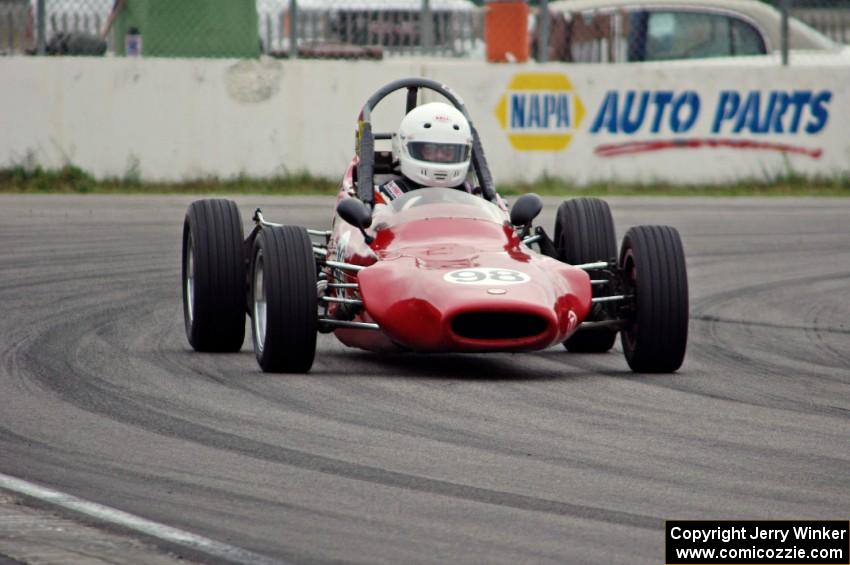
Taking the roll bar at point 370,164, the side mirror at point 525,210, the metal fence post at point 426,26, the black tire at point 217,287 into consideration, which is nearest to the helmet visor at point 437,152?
the roll bar at point 370,164

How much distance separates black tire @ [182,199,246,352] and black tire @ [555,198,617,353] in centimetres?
182

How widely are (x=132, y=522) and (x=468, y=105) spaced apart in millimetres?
13688

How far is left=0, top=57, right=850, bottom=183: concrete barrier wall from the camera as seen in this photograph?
714 inches

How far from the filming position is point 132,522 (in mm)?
5375

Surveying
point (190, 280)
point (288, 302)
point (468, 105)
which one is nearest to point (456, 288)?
point (288, 302)

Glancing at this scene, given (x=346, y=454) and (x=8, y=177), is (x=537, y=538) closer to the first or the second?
(x=346, y=454)

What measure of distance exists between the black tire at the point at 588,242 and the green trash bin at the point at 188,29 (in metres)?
9.39

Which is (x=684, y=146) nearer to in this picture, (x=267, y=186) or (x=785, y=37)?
(x=785, y=37)

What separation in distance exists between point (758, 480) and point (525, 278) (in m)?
2.53

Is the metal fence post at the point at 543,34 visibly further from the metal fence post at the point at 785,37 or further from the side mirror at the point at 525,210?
the side mirror at the point at 525,210

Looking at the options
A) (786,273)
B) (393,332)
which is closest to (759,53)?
(786,273)

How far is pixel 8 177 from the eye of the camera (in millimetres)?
18203

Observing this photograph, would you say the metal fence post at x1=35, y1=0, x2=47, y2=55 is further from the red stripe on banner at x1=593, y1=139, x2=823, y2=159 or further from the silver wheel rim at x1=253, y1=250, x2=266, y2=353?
the silver wheel rim at x1=253, y1=250, x2=266, y2=353

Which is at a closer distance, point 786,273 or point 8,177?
point 786,273
